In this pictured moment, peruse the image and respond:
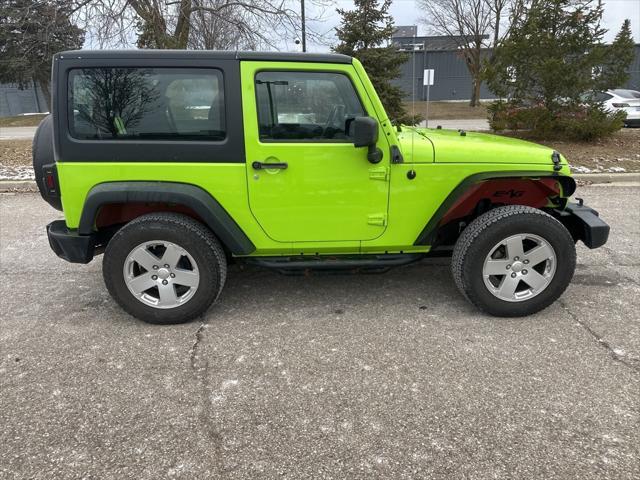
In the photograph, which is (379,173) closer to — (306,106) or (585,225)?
(306,106)

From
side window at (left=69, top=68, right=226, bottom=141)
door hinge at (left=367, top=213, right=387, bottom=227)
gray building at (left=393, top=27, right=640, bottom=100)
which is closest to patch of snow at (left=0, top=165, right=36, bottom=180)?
side window at (left=69, top=68, right=226, bottom=141)

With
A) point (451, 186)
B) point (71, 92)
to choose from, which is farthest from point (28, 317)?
point (451, 186)

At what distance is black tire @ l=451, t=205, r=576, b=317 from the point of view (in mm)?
3318

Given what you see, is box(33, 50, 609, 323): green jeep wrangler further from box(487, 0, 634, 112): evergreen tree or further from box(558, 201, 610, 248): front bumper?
box(487, 0, 634, 112): evergreen tree

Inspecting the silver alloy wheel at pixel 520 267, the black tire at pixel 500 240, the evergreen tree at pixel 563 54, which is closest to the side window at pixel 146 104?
the black tire at pixel 500 240

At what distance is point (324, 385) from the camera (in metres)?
2.74

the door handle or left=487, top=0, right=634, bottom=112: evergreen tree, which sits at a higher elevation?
left=487, top=0, right=634, bottom=112: evergreen tree

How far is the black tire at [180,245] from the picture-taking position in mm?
3238

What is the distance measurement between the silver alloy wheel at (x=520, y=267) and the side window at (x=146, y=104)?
2.01 meters

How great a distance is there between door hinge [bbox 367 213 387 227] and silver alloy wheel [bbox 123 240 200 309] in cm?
121

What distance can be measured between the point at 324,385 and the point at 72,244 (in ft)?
6.26

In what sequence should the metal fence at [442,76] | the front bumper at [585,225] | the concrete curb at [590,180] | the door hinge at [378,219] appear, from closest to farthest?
the door hinge at [378,219], the front bumper at [585,225], the concrete curb at [590,180], the metal fence at [442,76]

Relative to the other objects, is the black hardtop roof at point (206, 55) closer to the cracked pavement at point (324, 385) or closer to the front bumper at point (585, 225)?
the cracked pavement at point (324, 385)

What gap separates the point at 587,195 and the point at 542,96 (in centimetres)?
446
